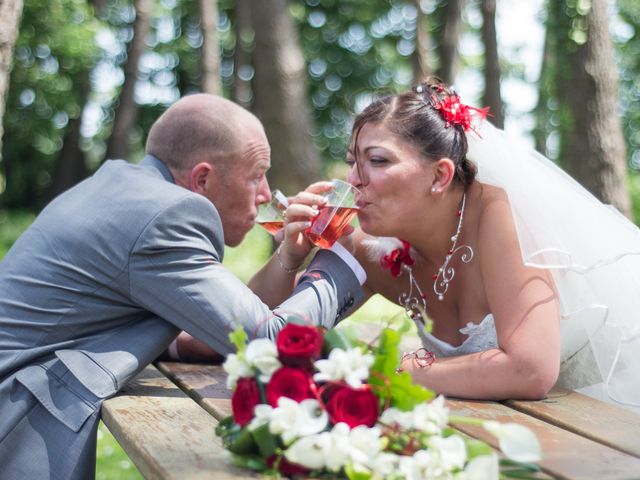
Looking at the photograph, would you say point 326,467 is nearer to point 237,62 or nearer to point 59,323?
point 59,323

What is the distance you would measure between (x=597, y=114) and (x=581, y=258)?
5971 millimetres

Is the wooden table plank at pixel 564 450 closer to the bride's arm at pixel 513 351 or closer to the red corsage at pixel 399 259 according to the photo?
the bride's arm at pixel 513 351

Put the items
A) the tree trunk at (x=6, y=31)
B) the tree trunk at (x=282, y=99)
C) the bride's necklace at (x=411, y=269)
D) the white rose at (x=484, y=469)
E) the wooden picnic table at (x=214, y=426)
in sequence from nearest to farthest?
the white rose at (x=484, y=469) → the wooden picnic table at (x=214, y=426) → the bride's necklace at (x=411, y=269) → the tree trunk at (x=6, y=31) → the tree trunk at (x=282, y=99)

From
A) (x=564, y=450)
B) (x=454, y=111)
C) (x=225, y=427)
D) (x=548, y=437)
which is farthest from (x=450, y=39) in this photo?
(x=225, y=427)

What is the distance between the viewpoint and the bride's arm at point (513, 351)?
2.81 m

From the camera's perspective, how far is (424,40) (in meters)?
14.9

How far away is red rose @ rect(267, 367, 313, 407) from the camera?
72.1 inches

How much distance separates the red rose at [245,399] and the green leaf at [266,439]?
0.06m

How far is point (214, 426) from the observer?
2.44 meters

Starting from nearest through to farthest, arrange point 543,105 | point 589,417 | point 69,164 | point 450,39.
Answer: point 589,417 → point 450,39 → point 543,105 → point 69,164

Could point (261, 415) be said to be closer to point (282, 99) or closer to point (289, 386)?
point (289, 386)

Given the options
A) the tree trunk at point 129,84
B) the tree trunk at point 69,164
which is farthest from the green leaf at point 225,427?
the tree trunk at point 69,164

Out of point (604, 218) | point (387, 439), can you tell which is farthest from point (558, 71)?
point (387, 439)

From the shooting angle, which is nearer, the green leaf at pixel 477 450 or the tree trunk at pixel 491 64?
the green leaf at pixel 477 450
